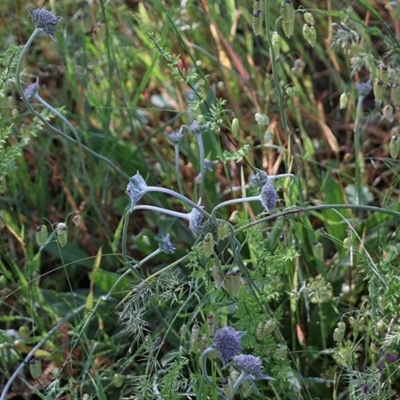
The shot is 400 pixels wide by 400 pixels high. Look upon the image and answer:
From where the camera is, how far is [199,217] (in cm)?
113

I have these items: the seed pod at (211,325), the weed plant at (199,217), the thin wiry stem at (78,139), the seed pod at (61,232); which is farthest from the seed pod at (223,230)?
the thin wiry stem at (78,139)

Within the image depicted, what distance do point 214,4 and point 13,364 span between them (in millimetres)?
1045

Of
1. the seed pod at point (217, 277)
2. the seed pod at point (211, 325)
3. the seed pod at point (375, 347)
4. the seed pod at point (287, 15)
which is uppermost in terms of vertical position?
the seed pod at point (287, 15)

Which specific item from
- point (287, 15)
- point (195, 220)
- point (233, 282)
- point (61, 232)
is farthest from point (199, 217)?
point (287, 15)

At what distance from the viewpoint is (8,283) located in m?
1.65

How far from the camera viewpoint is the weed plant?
118 centimetres

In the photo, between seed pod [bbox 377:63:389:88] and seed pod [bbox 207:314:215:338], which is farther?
seed pod [bbox 377:63:389:88]

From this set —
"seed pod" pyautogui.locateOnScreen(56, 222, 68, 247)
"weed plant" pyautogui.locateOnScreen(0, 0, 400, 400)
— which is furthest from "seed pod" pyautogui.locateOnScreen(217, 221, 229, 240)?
"seed pod" pyautogui.locateOnScreen(56, 222, 68, 247)

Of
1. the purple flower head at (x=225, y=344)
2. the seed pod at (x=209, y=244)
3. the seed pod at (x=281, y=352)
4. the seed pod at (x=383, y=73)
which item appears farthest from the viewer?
the seed pod at (x=383, y=73)

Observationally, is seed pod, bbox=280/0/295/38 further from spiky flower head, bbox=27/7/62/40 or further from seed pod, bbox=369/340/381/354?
seed pod, bbox=369/340/381/354

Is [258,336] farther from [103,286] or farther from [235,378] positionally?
[103,286]

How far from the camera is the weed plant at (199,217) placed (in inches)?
46.5

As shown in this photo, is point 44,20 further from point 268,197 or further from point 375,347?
point 375,347

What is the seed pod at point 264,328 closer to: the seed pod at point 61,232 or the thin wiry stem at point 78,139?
the seed pod at point 61,232
